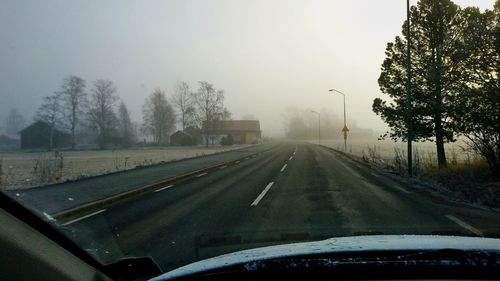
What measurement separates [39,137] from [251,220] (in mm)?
79729

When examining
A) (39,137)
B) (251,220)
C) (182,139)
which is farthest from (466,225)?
(182,139)

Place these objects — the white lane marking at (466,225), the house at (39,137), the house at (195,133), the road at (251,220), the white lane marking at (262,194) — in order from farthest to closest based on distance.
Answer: the house at (195,133)
the house at (39,137)
the white lane marking at (262,194)
the white lane marking at (466,225)
the road at (251,220)

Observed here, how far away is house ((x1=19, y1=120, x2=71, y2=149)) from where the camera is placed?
7781 cm

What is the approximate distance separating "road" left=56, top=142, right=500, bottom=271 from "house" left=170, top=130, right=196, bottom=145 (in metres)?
81.2

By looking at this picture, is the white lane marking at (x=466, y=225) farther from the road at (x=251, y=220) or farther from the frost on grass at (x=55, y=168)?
the frost on grass at (x=55, y=168)

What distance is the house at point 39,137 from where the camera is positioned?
77812 millimetres

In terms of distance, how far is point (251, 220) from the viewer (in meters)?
8.70

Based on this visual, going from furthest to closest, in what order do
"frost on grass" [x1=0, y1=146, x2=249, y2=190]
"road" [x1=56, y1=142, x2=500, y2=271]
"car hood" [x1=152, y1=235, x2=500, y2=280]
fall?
"frost on grass" [x1=0, y1=146, x2=249, y2=190] → "road" [x1=56, y1=142, x2=500, y2=271] → "car hood" [x1=152, y1=235, x2=500, y2=280]

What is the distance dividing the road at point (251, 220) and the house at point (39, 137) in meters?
71.6

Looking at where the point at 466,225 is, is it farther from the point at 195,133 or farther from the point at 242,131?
the point at 242,131

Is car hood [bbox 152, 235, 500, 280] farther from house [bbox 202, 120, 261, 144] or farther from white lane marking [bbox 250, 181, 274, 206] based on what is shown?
house [bbox 202, 120, 261, 144]

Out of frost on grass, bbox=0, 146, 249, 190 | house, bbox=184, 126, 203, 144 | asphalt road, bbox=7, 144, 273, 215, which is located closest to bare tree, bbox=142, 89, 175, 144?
house, bbox=184, 126, 203, 144

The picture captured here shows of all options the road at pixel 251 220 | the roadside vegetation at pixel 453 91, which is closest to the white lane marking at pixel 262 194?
the road at pixel 251 220

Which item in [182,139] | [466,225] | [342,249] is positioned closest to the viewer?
[342,249]
